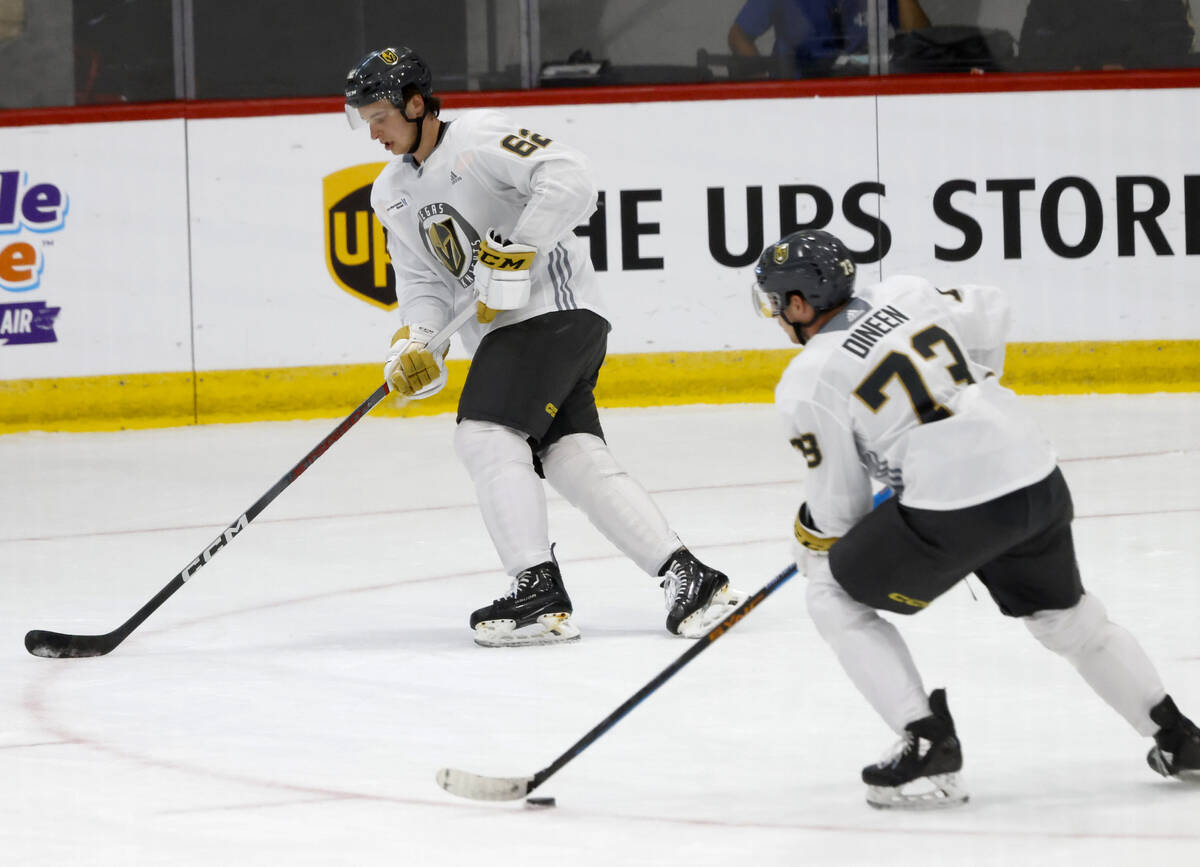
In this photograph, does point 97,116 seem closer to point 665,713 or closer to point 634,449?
point 634,449

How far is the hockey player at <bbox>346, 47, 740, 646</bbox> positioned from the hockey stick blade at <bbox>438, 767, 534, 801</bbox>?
1040 millimetres

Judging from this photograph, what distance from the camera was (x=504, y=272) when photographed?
3.61 m

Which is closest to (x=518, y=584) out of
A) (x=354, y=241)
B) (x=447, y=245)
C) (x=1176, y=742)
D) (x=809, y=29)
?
(x=447, y=245)

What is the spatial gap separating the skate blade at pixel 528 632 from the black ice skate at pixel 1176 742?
52.4 inches

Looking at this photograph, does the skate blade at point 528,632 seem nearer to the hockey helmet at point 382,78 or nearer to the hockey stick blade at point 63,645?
the hockey stick blade at point 63,645

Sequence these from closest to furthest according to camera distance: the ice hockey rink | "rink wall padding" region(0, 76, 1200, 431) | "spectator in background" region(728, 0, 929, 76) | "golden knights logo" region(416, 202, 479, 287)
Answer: the ice hockey rink < "golden knights logo" region(416, 202, 479, 287) < "rink wall padding" region(0, 76, 1200, 431) < "spectator in background" region(728, 0, 929, 76)

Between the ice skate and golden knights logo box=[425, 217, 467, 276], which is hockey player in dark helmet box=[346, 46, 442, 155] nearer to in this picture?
golden knights logo box=[425, 217, 467, 276]

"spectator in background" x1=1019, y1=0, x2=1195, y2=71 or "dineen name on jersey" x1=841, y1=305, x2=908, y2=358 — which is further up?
"spectator in background" x1=1019, y1=0, x2=1195, y2=71

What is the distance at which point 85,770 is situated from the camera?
8.97 ft

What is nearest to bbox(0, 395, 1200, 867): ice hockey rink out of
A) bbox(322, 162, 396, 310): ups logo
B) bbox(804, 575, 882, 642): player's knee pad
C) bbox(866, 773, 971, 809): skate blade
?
bbox(866, 773, 971, 809): skate blade

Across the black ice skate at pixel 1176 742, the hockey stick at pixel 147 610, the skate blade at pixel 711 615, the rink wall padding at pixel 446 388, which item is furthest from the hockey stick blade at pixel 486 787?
the rink wall padding at pixel 446 388

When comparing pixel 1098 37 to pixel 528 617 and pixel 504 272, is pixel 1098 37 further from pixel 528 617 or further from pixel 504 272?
pixel 528 617

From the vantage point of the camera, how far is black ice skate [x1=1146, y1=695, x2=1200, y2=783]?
2.42 metres

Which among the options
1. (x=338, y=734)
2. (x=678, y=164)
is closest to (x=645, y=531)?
(x=338, y=734)
